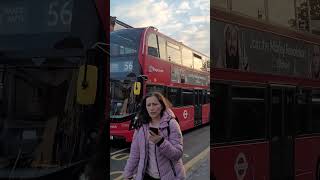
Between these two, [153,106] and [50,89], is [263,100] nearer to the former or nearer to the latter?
[153,106]

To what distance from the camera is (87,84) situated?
304 cm

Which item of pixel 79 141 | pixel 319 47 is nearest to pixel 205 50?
pixel 79 141

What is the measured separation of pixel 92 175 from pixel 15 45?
87 cm

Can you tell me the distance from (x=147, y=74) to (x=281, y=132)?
6.98 ft

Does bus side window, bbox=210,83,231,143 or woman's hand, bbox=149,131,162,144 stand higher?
bus side window, bbox=210,83,231,143

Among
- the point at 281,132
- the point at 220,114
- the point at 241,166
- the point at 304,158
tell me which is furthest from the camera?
the point at 304,158

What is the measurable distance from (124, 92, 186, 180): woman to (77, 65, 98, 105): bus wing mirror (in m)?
0.32

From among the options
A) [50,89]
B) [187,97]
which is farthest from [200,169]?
[50,89]

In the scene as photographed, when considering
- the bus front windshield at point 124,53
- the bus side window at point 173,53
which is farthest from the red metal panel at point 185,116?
the bus front windshield at point 124,53

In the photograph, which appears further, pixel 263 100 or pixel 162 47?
pixel 263 100

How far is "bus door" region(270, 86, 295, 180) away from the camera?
464cm

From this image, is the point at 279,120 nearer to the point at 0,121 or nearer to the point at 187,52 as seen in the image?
the point at 187,52

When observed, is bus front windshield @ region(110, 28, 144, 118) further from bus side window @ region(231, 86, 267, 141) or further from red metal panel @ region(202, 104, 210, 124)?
bus side window @ region(231, 86, 267, 141)

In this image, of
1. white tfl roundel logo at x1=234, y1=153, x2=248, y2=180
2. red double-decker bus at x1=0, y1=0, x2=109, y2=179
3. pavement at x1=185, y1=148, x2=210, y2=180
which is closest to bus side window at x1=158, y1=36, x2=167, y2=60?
red double-decker bus at x1=0, y1=0, x2=109, y2=179
